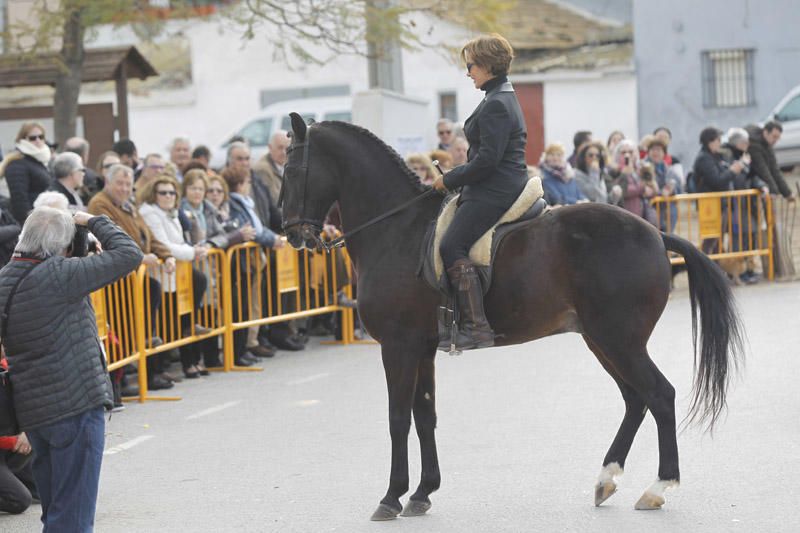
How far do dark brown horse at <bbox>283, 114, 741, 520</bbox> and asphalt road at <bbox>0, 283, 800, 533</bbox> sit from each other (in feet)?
1.30

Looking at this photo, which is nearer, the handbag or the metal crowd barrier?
the handbag

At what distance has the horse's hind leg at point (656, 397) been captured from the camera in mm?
7516

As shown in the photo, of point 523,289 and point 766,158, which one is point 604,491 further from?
point 766,158

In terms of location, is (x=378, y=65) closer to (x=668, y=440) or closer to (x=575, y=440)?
(x=575, y=440)

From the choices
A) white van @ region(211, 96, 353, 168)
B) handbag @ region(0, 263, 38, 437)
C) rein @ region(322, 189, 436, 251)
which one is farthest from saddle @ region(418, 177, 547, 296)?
white van @ region(211, 96, 353, 168)

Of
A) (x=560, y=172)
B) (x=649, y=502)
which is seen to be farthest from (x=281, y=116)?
(x=649, y=502)

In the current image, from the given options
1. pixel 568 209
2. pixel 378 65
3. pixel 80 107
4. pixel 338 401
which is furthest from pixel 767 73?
pixel 568 209

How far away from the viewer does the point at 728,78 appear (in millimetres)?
36281

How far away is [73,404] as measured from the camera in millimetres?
6465

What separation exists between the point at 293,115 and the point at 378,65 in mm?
13701

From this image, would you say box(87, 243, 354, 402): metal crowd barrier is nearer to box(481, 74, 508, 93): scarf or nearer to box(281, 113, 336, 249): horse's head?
box(281, 113, 336, 249): horse's head

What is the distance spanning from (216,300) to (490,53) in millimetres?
6375

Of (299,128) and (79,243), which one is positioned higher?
(299,128)

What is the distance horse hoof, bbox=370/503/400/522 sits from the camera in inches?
297
